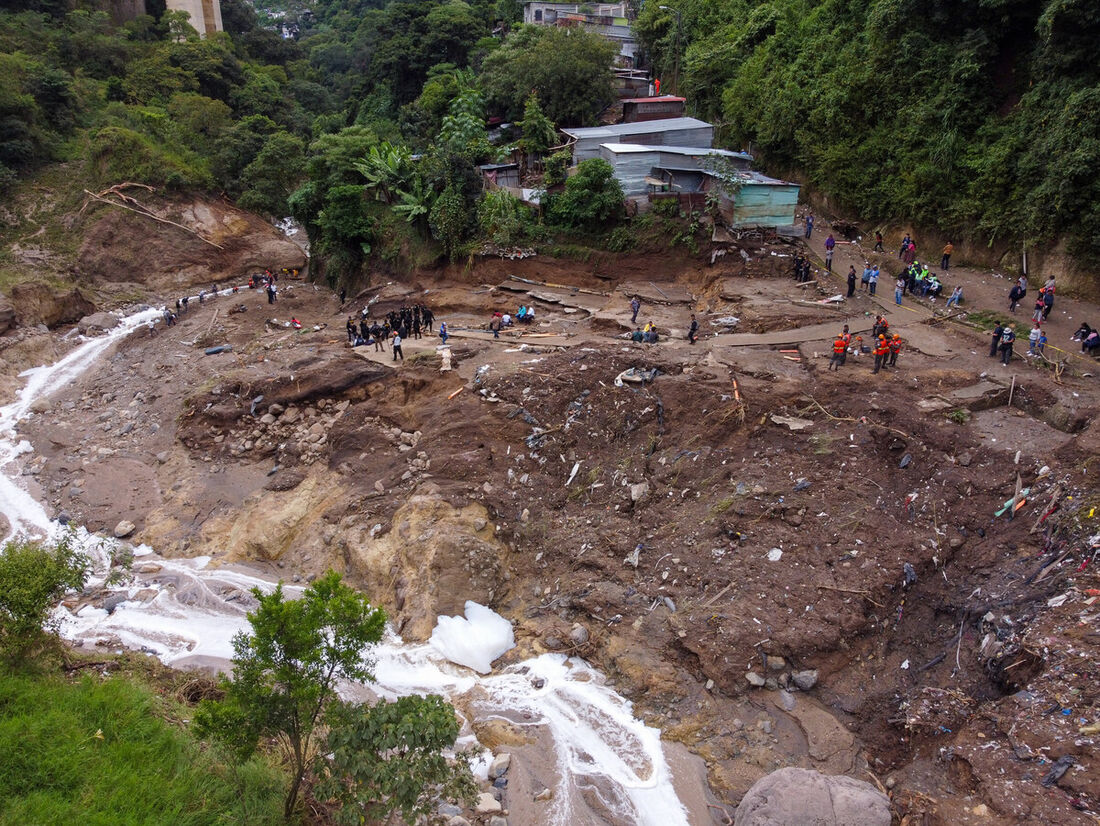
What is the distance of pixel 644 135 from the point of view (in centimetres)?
2752

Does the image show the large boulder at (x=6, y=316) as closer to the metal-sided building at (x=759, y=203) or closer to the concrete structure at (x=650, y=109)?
the concrete structure at (x=650, y=109)

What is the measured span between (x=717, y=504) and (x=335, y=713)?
905 centimetres

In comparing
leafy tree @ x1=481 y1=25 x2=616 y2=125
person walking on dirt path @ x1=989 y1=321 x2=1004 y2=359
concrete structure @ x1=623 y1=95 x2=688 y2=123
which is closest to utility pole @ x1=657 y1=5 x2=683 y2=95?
leafy tree @ x1=481 y1=25 x2=616 y2=125

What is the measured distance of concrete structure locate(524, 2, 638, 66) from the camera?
42.3 m

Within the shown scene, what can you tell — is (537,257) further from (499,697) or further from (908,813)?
(908,813)

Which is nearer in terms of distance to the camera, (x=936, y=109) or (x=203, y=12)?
(x=936, y=109)

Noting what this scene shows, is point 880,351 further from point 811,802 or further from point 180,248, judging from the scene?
point 180,248

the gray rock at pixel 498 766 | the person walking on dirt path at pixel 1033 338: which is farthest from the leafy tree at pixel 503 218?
the gray rock at pixel 498 766

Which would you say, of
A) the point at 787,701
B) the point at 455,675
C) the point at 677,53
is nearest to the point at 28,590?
the point at 455,675

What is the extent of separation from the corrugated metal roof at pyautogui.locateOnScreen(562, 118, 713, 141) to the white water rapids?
67.2 ft

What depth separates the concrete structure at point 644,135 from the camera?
2680 centimetres

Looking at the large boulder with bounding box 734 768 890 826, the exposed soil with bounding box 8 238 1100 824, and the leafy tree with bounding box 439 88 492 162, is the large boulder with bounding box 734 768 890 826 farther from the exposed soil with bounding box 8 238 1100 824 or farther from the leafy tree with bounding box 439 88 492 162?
the leafy tree with bounding box 439 88 492 162

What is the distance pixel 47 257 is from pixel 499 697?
3199 centimetres

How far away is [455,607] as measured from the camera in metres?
14.4
